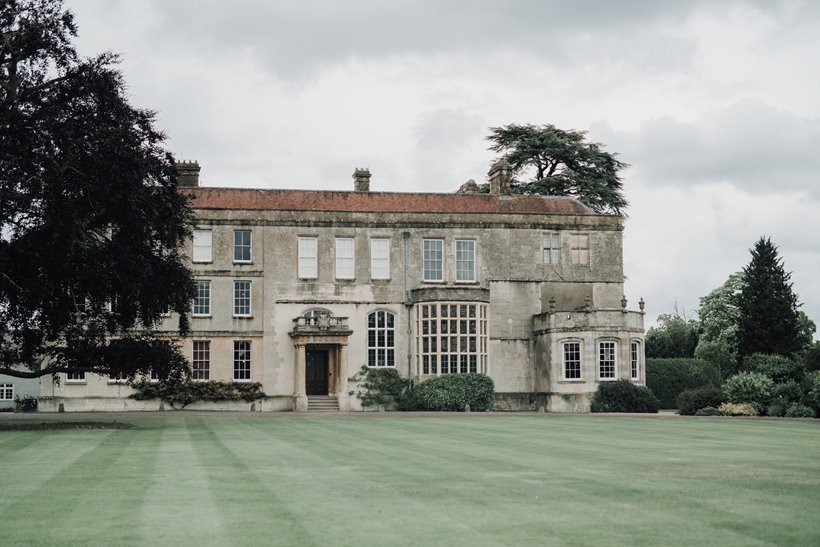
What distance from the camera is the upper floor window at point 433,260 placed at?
45969mm

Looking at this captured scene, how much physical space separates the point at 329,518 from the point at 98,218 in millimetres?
19583

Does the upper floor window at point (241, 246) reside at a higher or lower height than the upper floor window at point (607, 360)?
higher

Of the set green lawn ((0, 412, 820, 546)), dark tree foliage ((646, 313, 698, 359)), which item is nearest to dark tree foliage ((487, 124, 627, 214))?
dark tree foliage ((646, 313, 698, 359))

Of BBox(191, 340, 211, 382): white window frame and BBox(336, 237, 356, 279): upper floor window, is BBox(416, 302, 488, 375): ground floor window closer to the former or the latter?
BBox(336, 237, 356, 279): upper floor window

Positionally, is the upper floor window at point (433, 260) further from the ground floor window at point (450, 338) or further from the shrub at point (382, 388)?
the shrub at point (382, 388)

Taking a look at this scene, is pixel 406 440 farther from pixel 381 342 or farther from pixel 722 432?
pixel 381 342

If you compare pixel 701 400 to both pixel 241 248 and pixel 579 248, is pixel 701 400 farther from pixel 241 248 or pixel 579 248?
pixel 241 248

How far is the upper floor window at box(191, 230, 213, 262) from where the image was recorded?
44.7m

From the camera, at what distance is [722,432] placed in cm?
2417

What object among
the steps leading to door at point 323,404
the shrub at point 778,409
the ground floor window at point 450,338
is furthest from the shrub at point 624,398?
the steps leading to door at point 323,404

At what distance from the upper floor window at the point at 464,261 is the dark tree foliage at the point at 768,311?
45.3ft

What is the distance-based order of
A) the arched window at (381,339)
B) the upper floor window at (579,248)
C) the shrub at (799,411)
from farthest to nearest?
the upper floor window at (579,248), the arched window at (381,339), the shrub at (799,411)

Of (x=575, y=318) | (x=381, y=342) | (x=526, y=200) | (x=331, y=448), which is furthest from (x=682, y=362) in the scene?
(x=331, y=448)

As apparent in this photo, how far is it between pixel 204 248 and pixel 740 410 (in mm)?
22763
